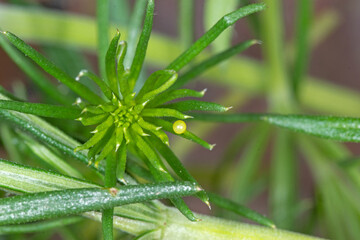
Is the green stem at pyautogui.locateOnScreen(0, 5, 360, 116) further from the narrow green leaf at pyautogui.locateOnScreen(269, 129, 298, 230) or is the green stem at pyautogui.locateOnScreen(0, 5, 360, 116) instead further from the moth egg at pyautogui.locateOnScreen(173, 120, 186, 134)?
the moth egg at pyautogui.locateOnScreen(173, 120, 186, 134)

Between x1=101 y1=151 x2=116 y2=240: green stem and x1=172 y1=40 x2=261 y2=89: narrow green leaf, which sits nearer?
x1=101 y1=151 x2=116 y2=240: green stem

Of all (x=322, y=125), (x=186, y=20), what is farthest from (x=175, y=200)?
(x=186, y=20)

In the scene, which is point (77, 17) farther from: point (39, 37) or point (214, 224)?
point (214, 224)

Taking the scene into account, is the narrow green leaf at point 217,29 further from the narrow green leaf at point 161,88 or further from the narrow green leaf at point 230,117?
the narrow green leaf at point 230,117

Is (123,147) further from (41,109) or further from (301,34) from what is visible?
(301,34)

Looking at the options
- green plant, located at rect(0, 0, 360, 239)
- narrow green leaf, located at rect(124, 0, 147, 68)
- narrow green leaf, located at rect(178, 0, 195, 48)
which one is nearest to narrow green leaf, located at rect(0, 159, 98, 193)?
green plant, located at rect(0, 0, 360, 239)

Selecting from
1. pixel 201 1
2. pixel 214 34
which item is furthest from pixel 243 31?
pixel 214 34
